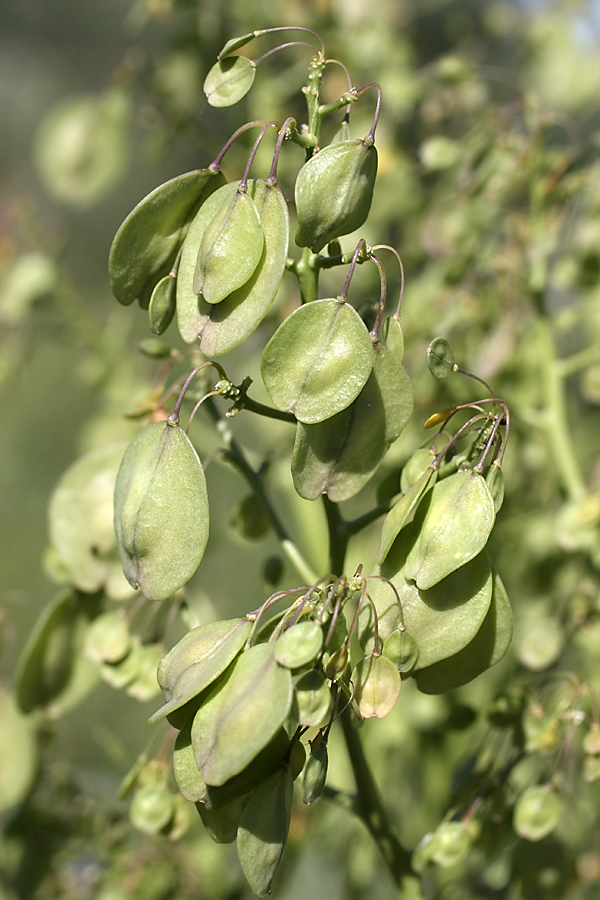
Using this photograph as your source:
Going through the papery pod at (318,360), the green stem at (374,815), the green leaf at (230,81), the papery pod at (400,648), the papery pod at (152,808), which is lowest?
the green stem at (374,815)

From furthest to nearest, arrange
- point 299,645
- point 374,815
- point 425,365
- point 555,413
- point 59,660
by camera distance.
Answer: point 425,365, point 555,413, point 59,660, point 374,815, point 299,645

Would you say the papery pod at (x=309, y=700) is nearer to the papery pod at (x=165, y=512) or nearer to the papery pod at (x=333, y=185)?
the papery pod at (x=165, y=512)

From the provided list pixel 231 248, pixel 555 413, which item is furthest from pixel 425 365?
pixel 231 248

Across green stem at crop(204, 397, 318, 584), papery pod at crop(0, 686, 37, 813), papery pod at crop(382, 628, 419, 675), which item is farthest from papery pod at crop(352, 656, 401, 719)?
papery pod at crop(0, 686, 37, 813)

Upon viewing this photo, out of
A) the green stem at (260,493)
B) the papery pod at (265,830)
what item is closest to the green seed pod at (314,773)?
the papery pod at (265,830)

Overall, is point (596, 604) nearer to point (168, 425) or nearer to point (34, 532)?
point (168, 425)

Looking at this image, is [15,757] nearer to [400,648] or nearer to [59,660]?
[59,660]
